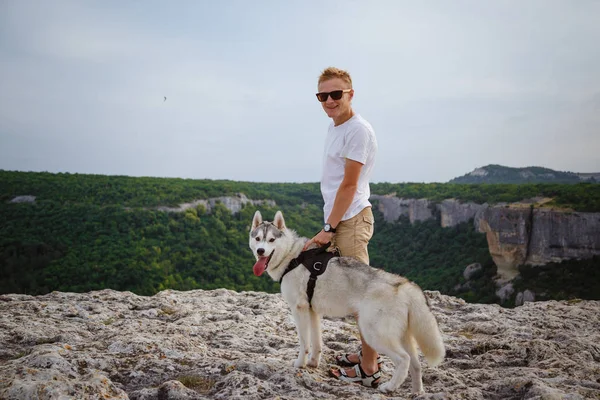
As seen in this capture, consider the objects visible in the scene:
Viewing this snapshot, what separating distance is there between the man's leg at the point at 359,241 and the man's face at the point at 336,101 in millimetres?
1185

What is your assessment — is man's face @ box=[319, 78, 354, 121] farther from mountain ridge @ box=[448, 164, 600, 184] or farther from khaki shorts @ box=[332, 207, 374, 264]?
mountain ridge @ box=[448, 164, 600, 184]

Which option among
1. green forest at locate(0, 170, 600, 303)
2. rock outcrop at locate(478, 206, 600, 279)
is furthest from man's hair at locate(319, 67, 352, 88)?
rock outcrop at locate(478, 206, 600, 279)

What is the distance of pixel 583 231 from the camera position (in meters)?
38.8

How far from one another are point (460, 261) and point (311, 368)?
51.5 metres

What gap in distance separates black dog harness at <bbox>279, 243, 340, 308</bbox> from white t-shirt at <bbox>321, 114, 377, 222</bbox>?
431 millimetres

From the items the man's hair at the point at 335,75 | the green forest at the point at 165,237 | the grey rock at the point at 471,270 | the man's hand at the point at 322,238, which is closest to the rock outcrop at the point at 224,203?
the green forest at the point at 165,237

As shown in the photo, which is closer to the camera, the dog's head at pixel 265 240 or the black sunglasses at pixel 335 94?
the black sunglasses at pixel 335 94

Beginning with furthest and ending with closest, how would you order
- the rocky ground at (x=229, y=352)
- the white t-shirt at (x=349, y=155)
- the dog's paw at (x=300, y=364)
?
the dog's paw at (x=300, y=364) → the white t-shirt at (x=349, y=155) → the rocky ground at (x=229, y=352)

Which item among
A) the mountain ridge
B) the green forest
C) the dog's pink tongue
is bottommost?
the green forest

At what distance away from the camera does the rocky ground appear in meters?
3.89

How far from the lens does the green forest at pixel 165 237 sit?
3008cm

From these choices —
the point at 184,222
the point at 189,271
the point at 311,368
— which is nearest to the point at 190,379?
the point at 311,368

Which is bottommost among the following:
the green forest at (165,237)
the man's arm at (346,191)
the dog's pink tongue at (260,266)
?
the green forest at (165,237)

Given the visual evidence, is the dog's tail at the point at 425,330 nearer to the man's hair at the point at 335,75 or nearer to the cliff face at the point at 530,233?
the man's hair at the point at 335,75
